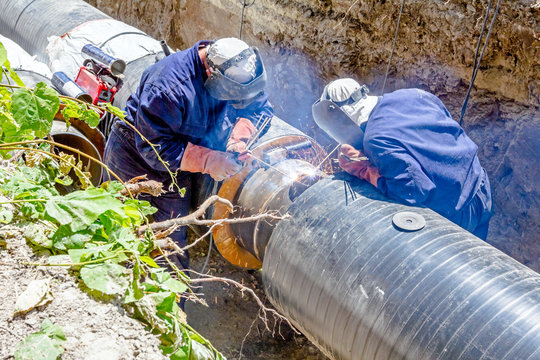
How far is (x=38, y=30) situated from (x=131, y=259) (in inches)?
182

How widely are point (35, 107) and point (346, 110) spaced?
1.82 metres

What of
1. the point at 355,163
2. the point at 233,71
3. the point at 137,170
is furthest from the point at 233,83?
the point at 137,170

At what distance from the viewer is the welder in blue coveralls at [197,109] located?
2946 mm

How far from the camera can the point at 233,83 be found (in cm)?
292

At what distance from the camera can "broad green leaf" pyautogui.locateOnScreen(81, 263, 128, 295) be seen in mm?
1348

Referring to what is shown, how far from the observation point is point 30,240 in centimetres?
147

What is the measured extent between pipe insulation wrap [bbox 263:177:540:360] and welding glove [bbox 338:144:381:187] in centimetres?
5

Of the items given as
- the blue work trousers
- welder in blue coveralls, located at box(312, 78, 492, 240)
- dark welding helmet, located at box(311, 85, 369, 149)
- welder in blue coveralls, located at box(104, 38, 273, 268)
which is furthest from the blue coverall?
the blue work trousers

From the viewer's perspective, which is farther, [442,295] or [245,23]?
[245,23]

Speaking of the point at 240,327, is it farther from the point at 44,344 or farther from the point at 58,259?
the point at 44,344

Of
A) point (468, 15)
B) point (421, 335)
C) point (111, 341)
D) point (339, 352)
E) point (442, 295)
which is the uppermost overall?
point (468, 15)

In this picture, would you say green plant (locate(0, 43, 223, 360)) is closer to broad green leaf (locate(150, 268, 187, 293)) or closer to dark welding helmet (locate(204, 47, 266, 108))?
broad green leaf (locate(150, 268, 187, 293))

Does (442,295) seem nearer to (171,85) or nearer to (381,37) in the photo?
(171,85)

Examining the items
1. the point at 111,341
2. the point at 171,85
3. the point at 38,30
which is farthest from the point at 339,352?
the point at 38,30
